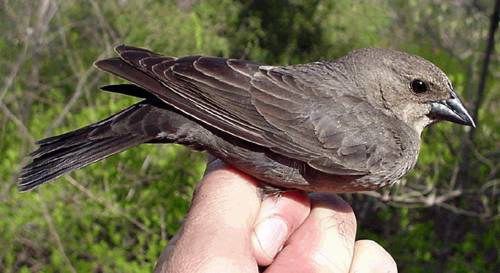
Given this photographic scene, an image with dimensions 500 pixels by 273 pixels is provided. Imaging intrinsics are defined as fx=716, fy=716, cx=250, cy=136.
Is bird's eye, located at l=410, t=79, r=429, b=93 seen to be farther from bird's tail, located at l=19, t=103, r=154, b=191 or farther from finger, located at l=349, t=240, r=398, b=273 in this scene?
bird's tail, located at l=19, t=103, r=154, b=191

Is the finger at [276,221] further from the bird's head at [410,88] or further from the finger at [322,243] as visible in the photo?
the bird's head at [410,88]

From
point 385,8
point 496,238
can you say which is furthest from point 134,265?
point 385,8

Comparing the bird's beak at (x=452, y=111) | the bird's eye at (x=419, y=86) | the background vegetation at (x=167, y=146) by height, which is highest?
the bird's eye at (x=419, y=86)

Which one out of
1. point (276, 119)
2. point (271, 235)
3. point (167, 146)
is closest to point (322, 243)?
point (271, 235)

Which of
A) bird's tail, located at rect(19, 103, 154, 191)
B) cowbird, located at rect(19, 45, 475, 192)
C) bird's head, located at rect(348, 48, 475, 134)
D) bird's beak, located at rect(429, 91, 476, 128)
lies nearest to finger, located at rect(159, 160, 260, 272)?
cowbird, located at rect(19, 45, 475, 192)

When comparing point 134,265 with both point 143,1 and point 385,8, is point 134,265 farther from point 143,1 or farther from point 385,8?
point 385,8

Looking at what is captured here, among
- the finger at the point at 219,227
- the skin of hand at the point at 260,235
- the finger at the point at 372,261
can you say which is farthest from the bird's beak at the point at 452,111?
the finger at the point at 219,227
